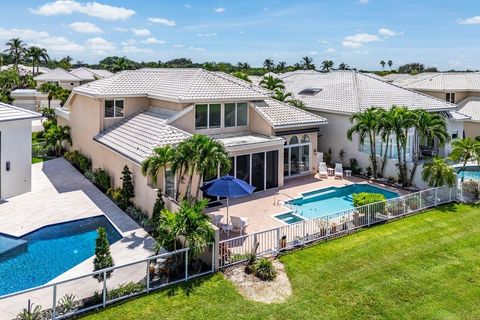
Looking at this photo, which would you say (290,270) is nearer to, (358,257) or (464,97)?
(358,257)

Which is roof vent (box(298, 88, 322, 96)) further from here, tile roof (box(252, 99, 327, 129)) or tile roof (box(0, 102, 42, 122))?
tile roof (box(0, 102, 42, 122))

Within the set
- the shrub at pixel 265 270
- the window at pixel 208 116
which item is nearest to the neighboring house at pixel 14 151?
the window at pixel 208 116

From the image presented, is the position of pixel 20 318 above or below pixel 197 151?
below

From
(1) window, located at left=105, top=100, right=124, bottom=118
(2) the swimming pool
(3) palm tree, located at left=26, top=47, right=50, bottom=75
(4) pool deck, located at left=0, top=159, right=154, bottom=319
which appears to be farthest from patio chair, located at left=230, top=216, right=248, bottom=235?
(3) palm tree, located at left=26, top=47, right=50, bottom=75

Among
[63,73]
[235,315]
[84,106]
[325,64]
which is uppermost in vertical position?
[325,64]

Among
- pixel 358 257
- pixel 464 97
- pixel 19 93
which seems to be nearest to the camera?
pixel 358 257

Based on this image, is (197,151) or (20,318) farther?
(197,151)

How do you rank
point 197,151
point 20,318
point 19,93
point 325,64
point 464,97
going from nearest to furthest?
point 20,318 < point 197,151 < point 464,97 < point 19,93 < point 325,64

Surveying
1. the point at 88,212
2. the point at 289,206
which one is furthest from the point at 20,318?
the point at 289,206
